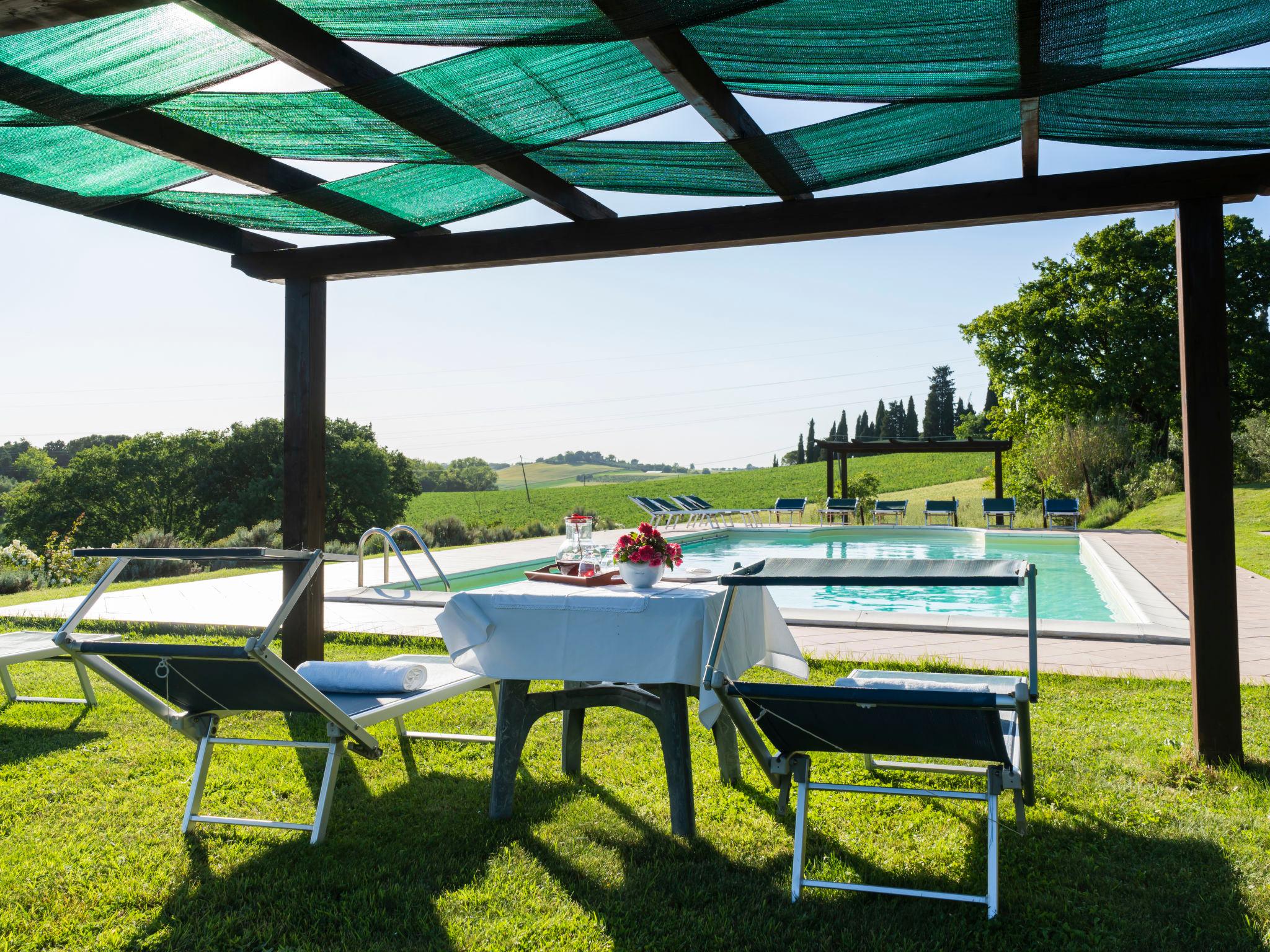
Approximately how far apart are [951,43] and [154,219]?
361cm

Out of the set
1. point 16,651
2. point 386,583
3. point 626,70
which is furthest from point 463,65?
point 386,583

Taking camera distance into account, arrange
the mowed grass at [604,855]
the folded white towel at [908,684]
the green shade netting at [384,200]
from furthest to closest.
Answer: the green shade netting at [384,200]
the folded white towel at [908,684]
the mowed grass at [604,855]

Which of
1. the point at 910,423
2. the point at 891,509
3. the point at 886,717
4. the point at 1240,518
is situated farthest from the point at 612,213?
the point at 910,423

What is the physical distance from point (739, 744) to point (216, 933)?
227 centimetres

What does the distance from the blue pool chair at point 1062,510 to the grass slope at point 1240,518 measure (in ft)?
2.43

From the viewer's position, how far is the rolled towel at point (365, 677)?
3582 mm

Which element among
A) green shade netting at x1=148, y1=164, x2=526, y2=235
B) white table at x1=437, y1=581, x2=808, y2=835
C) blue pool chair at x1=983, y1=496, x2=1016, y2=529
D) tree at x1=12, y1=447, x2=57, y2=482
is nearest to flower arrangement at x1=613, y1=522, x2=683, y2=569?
white table at x1=437, y1=581, x2=808, y2=835

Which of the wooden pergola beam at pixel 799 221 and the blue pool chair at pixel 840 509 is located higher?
the wooden pergola beam at pixel 799 221

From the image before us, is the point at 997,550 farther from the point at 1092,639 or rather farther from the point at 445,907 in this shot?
the point at 445,907

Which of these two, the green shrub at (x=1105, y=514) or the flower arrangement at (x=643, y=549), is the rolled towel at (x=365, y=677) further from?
the green shrub at (x=1105, y=514)

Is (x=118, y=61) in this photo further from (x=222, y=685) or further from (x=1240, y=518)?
(x=1240, y=518)

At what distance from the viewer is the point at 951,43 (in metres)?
2.67

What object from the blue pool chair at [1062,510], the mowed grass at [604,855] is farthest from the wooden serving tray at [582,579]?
the blue pool chair at [1062,510]

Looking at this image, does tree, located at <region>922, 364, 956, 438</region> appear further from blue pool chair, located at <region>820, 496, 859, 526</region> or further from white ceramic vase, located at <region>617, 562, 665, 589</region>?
white ceramic vase, located at <region>617, 562, 665, 589</region>
